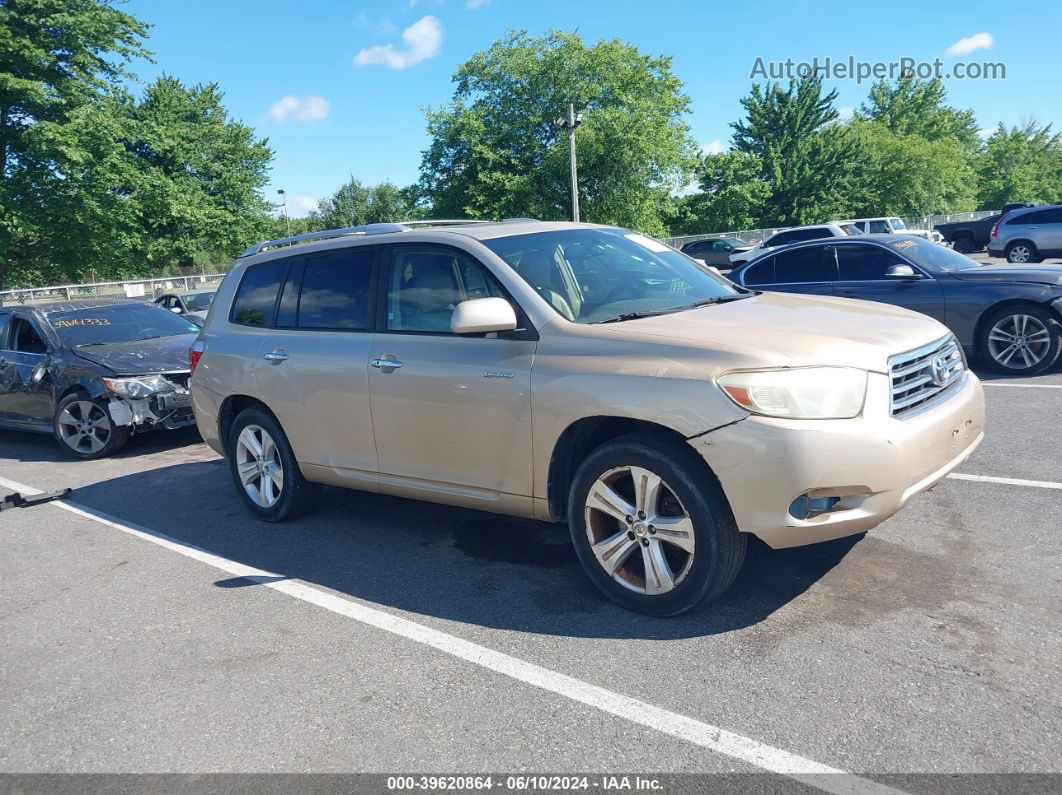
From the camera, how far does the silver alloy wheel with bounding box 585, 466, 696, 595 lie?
12.0 ft

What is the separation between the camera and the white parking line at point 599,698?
262cm

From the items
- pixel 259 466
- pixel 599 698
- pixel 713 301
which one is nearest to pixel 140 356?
pixel 259 466

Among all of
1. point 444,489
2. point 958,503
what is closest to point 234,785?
point 444,489

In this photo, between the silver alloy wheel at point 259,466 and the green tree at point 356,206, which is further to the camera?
the green tree at point 356,206

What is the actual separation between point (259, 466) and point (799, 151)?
57317 mm

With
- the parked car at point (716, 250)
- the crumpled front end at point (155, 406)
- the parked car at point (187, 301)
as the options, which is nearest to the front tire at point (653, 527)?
the crumpled front end at point (155, 406)

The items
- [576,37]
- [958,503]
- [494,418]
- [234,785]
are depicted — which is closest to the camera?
[234,785]

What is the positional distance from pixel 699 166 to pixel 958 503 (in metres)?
54.3

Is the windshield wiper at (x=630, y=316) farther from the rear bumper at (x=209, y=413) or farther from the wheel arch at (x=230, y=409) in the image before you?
the rear bumper at (x=209, y=413)

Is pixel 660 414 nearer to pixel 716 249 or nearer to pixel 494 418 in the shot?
pixel 494 418

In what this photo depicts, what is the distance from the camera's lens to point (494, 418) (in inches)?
165

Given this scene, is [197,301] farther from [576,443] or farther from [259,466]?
[576,443]

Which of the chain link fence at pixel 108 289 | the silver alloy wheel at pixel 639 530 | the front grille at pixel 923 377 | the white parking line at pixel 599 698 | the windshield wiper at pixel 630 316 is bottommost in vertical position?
the white parking line at pixel 599 698

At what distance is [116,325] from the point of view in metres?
9.58
